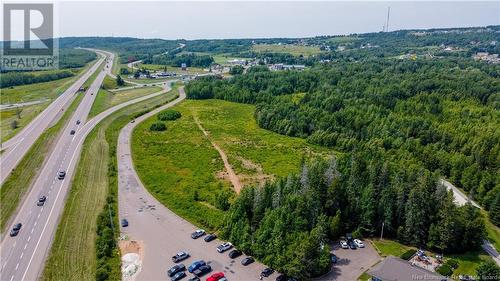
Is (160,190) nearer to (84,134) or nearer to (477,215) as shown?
(84,134)

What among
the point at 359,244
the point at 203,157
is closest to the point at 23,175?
the point at 203,157

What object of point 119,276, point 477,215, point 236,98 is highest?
point 236,98

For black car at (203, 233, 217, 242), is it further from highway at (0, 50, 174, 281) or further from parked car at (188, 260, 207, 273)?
highway at (0, 50, 174, 281)

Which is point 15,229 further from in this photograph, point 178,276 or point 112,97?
point 112,97

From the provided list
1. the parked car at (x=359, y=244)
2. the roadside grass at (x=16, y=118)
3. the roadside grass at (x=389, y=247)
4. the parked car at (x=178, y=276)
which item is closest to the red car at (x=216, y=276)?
the parked car at (x=178, y=276)

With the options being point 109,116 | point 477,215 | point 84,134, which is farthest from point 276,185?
point 109,116

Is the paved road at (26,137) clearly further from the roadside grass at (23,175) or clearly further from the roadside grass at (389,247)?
the roadside grass at (389,247)
